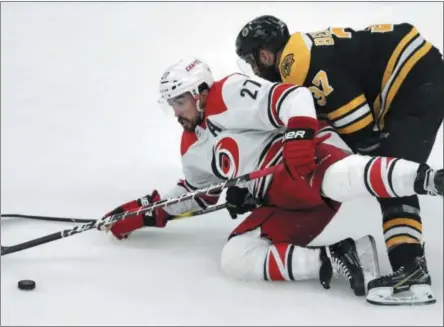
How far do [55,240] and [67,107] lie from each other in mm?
2091

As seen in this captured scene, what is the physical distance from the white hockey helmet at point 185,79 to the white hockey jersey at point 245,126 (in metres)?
0.05

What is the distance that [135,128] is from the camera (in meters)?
4.61

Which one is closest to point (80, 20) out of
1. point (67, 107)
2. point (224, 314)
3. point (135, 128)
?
point (67, 107)

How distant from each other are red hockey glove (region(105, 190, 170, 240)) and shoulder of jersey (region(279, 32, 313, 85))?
2.26 feet

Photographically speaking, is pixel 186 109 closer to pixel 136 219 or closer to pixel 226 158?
pixel 226 158

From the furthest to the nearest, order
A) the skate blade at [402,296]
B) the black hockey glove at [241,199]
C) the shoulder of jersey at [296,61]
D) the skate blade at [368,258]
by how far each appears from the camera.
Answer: the black hockey glove at [241,199]
the shoulder of jersey at [296,61]
the skate blade at [368,258]
the skate blade at [402,296]

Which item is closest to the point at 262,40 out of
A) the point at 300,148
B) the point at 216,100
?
the point at 216,100

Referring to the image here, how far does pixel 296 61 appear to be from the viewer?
8.39ft

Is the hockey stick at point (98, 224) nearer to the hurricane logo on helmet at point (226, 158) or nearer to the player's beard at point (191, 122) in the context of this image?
the hurricane logo on helmet at point (226, 158)

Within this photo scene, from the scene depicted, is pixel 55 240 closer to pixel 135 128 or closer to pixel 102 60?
pixel 135 128

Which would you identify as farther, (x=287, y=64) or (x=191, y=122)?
(x=191, y=122)

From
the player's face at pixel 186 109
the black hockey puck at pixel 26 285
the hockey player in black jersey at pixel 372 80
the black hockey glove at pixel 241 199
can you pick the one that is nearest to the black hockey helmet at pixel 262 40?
the hockey player in black jersey at pixel 372 80

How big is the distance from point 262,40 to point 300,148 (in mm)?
493

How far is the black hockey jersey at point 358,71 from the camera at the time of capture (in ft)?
8.34
